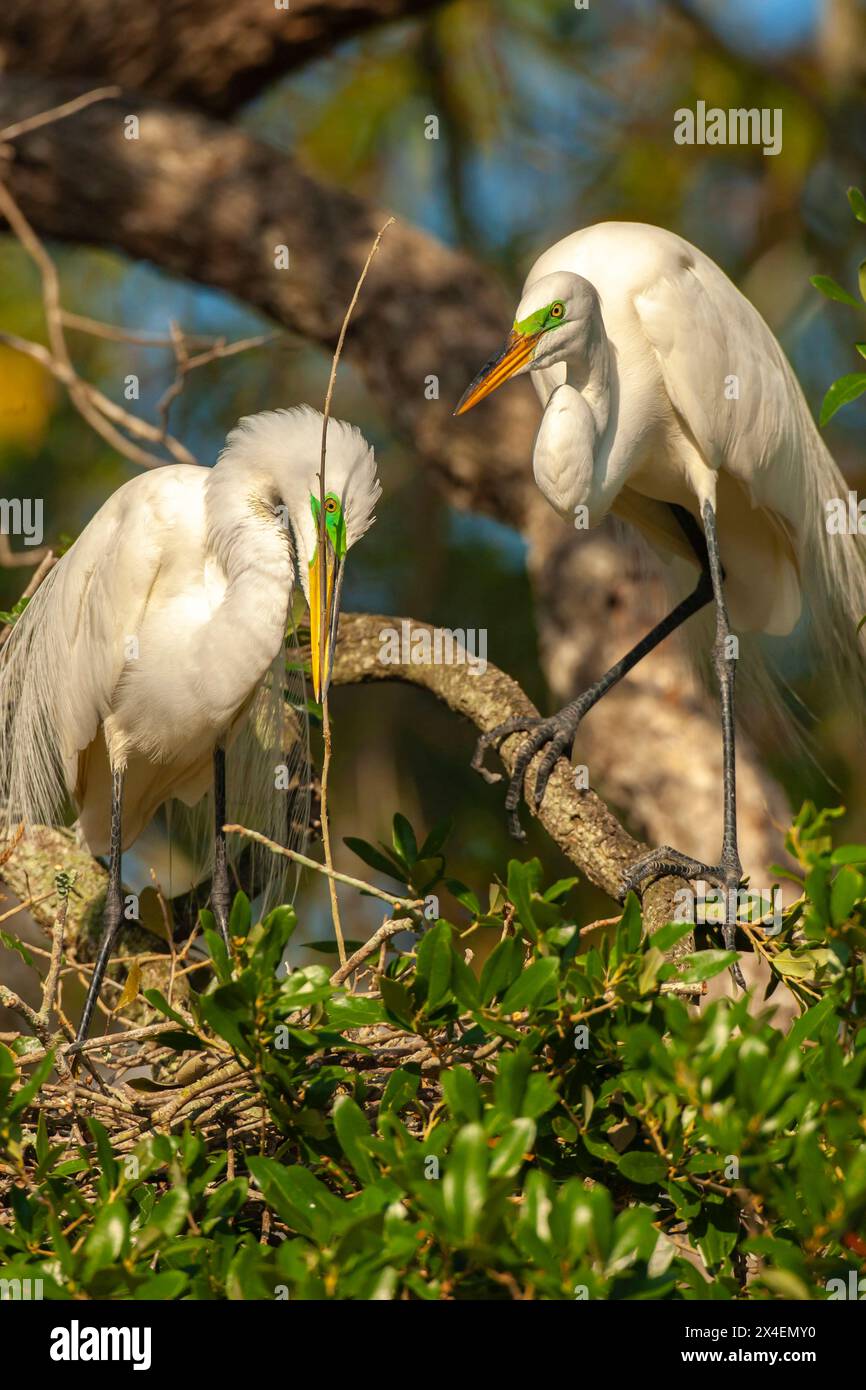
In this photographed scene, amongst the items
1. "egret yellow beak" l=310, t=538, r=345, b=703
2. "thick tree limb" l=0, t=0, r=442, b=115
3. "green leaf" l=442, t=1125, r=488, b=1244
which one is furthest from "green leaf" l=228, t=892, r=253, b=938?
"thick tree limb" l=0, t=0, r=442, b=115

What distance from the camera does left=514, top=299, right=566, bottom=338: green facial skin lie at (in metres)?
2.39

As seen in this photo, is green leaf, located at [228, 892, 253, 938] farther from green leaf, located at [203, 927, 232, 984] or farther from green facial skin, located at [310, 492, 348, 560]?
green facial skin, located at [310, 492, 348, 560]

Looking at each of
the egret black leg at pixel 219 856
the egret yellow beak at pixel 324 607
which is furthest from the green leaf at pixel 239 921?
the egret black leg at pixel 219 856

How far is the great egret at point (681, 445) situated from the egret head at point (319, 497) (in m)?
0.25

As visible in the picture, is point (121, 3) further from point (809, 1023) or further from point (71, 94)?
point (809, 1023)

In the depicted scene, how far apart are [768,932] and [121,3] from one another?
3.81 metres

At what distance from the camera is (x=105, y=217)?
14.6 feet

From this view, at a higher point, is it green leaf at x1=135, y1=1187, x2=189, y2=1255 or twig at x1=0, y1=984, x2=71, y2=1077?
twig at x1=0, y1=984, x2=71, y2=1077

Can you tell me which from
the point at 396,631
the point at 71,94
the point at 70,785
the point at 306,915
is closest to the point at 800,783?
the point at 306,915

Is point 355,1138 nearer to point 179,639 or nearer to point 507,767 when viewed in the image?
point 179,639

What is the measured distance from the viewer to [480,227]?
5.22 metres

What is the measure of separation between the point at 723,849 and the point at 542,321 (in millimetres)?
901

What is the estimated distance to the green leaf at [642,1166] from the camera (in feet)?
4.72

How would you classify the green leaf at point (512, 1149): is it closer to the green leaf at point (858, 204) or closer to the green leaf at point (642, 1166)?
the green leaf at point (642, 1166)
